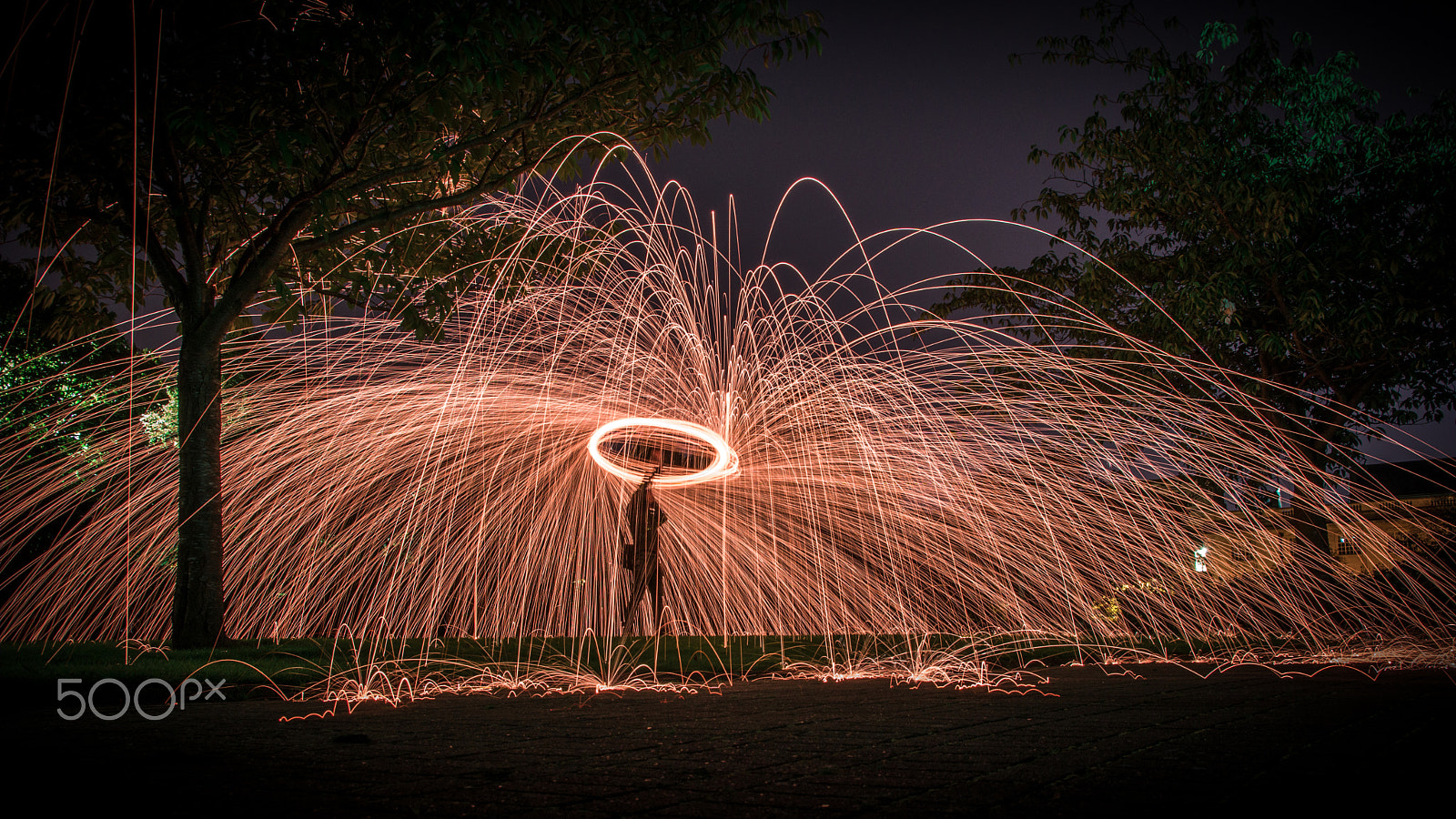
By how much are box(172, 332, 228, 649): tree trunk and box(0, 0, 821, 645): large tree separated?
0.02 meters

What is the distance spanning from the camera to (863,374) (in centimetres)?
771

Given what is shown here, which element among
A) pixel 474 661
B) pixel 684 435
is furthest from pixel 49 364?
pixel 684 435

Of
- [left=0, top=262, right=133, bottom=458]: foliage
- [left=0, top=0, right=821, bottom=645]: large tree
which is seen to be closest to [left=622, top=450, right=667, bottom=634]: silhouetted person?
[left=0, top=0, right=821, bottom=645]: large tree

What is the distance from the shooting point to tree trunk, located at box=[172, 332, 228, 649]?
6.50 m

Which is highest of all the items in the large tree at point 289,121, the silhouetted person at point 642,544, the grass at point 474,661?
the large tree at point 289,121

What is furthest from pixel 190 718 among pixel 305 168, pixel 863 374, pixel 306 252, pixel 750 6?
pixel 750 6

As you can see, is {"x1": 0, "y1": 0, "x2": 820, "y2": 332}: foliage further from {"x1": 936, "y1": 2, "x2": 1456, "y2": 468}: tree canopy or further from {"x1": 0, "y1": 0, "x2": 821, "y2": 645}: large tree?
{"x1": 936, "y1": 2, "x2": 1456, "y2": 468}: tree canopy

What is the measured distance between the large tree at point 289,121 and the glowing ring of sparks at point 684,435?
2.14 m

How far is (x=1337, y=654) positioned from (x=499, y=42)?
348 inches

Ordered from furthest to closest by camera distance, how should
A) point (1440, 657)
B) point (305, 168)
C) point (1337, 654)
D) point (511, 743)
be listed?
point (1337, 654), point (1440, 657), point (305, 168), point (511, 743)

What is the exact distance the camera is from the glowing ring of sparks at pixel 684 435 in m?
6.47

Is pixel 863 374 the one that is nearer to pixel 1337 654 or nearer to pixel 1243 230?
pixel 1337 654

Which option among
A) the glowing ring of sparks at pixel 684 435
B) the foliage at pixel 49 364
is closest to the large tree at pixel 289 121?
the foliage at pixel 49 364

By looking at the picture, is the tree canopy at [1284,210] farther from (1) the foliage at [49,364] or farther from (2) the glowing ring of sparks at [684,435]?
(1) the foliage at [49,364]
